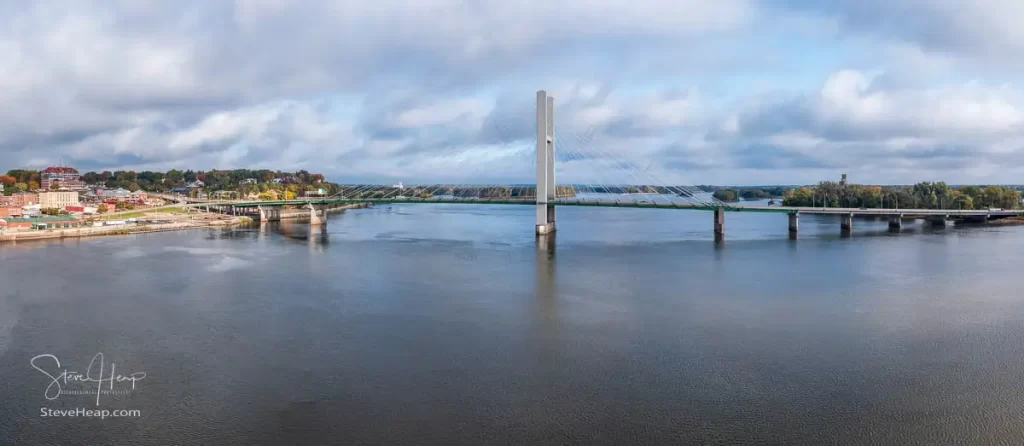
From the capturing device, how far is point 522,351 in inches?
159

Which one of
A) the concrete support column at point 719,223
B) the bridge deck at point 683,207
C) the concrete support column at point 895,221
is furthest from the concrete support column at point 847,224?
the concrete support column at point 719,223

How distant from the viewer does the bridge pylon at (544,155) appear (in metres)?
12.0

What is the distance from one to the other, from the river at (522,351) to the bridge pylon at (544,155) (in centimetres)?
396

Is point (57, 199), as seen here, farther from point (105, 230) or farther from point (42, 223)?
point (105, 230)

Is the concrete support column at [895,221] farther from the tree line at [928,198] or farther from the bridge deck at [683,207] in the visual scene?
the tree line at [928,198]

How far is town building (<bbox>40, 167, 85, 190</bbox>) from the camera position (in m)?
26.0

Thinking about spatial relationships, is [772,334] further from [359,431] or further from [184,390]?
[184,390]

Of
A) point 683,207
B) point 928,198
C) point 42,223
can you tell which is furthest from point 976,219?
point 42,223

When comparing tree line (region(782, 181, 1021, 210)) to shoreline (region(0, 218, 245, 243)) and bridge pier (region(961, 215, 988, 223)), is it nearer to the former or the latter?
bridge pier (region(961, 215, 988, 223))

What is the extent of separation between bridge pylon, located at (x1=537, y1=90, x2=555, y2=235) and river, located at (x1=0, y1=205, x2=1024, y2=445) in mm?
3959

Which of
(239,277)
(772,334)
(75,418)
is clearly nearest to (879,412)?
(772,334)

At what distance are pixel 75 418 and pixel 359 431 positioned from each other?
1.43 metres

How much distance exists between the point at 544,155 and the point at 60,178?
82.9ft

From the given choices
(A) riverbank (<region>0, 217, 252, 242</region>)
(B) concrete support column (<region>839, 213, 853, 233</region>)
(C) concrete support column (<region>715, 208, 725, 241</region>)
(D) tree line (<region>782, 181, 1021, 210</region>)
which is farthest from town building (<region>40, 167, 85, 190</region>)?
(D) tree line (<region>782, 181, 1021, 210</region>)
